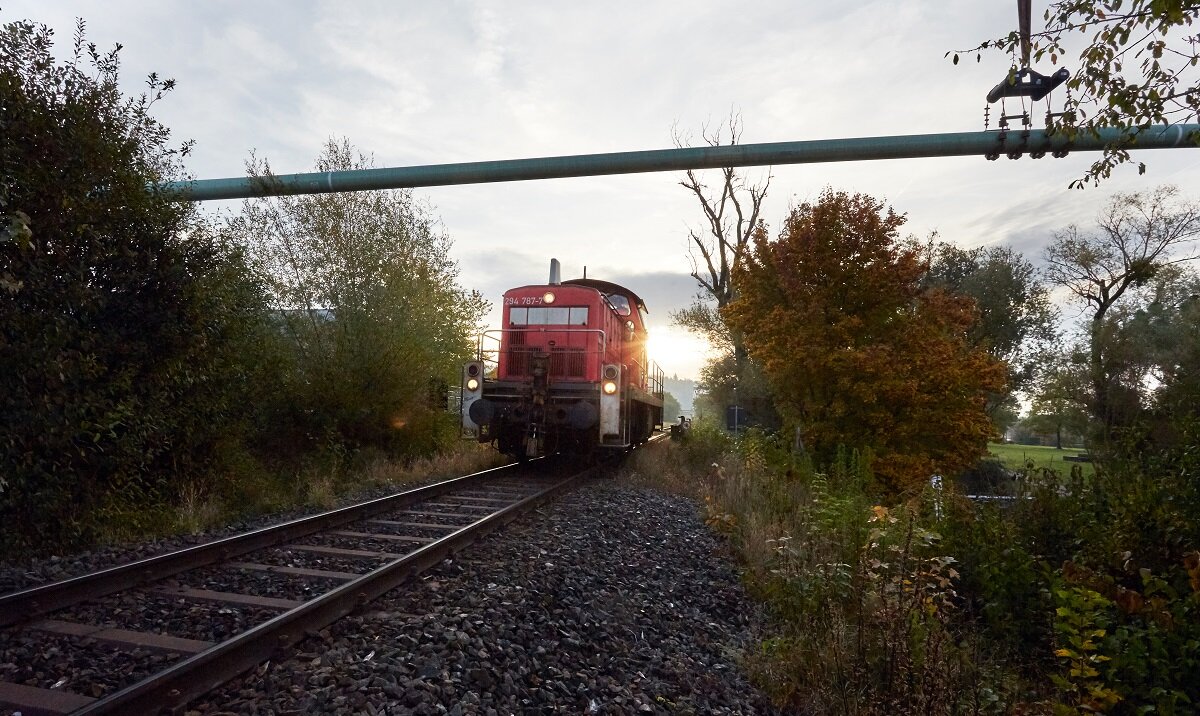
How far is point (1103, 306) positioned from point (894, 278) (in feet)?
81.9

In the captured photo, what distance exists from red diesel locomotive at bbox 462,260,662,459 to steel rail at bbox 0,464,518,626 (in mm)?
A: 4065

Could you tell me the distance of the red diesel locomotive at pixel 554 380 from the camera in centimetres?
1163

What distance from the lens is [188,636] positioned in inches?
159

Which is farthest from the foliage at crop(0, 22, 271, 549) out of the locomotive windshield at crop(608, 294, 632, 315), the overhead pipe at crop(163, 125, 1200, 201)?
the locomotive windshield at crop(608, 294, 632, 315)

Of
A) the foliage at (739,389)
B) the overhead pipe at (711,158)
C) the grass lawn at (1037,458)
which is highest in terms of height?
the overhead pipe at (711,158)

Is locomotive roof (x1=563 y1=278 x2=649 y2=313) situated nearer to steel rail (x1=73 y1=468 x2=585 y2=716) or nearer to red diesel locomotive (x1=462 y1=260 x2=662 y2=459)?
red diesel locomotive (x1=462 y1=260 x2=662 y2=459)

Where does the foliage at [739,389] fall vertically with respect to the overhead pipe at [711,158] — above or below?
below

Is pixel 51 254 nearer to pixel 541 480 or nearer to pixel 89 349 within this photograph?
pixel 89 349

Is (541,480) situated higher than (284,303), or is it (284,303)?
(284,303)

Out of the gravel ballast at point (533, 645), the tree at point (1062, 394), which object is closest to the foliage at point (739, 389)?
the tree at point (1062, 394)

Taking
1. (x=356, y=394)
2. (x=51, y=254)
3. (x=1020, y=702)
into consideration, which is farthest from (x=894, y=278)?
(x=51, y=254)

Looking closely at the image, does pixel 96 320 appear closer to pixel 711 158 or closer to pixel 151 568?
pixel 151 568

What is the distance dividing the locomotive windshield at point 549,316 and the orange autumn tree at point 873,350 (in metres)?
3.59

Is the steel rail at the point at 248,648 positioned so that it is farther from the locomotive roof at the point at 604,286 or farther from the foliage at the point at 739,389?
the foliage at the point at 739,389
